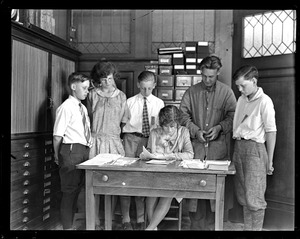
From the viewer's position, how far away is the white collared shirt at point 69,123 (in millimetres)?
2965

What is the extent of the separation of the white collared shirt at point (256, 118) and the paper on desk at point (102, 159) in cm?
89

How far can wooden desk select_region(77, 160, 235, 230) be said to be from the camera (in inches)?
104

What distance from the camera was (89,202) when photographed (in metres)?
2.68

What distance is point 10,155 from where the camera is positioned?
270cm

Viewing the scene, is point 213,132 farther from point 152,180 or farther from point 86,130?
point 86,130

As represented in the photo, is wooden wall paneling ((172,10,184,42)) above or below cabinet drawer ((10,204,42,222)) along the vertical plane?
above

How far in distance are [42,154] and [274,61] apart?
1.91 metres

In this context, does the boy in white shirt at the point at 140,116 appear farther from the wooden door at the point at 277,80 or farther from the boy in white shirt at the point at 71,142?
the wooden door at the point at 277,80

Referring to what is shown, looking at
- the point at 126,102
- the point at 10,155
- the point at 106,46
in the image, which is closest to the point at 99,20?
the point at 106,46

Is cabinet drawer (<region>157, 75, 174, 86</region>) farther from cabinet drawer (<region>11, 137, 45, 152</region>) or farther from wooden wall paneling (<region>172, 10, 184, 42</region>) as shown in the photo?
cabinet drawer (<region>11, 137, 45, 152</region>)

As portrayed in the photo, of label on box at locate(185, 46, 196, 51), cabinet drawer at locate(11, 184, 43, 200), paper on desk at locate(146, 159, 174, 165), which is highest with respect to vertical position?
label on box at locate(185, 46, 196, 51)

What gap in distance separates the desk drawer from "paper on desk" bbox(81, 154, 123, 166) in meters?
0.12

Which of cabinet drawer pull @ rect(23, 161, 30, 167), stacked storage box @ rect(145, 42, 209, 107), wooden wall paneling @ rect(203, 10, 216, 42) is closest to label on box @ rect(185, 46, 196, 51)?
stacked storage box @ rect(145, 42, 209, 107)
